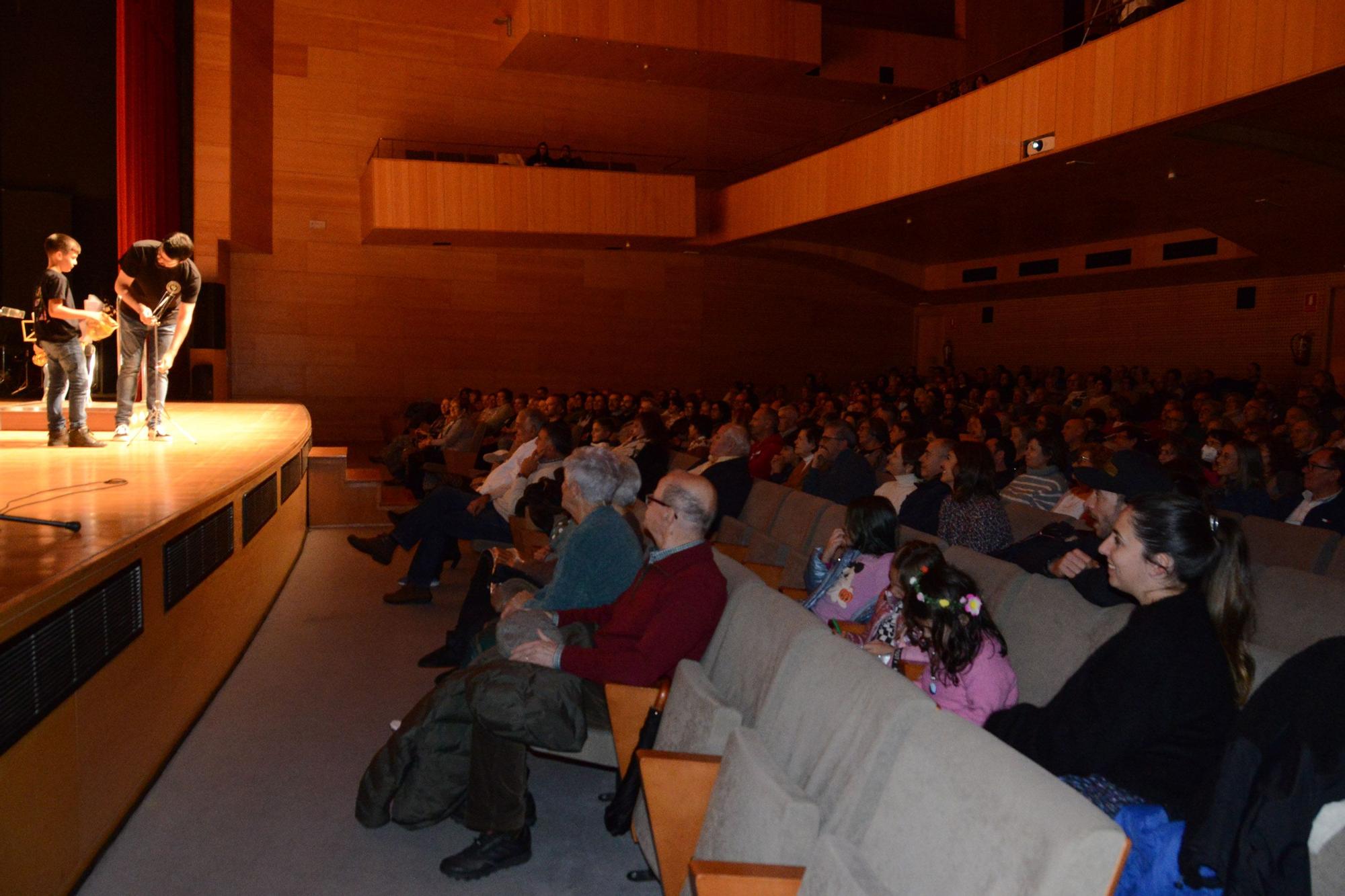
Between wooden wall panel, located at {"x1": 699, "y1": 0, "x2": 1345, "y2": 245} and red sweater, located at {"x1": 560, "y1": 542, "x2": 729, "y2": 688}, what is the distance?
5474 millimetres

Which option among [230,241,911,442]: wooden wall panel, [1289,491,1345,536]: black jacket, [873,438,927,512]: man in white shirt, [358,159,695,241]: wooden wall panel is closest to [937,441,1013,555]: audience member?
[873,438,927,512]: man in white shirt

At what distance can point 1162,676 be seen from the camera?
1786 millimetres

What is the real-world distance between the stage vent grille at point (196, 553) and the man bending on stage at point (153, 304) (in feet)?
6.96

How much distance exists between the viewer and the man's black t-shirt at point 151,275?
18.3ft

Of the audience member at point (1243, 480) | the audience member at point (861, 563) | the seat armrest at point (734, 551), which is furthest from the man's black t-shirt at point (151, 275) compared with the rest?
the audience member at point (1243, 480)

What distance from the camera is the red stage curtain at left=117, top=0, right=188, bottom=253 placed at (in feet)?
29.9

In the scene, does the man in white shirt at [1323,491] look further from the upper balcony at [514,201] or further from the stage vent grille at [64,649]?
the upper balcony at [514,201]

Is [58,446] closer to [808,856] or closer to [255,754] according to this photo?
[255,754]

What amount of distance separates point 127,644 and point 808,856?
1.96 meters

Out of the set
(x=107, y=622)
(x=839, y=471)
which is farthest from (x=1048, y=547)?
(x=107, y=622)

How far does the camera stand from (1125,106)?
748 cm

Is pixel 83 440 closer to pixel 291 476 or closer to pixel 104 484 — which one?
pixel 291 476

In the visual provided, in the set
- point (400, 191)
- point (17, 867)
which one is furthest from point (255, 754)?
point (400, 191)

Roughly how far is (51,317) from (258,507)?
1682mm
